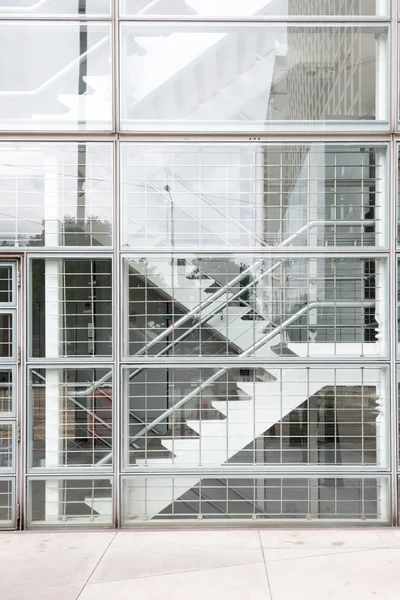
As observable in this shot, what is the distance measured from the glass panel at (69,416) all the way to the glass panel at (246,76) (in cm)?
262

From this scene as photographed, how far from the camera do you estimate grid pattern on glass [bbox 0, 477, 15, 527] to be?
4.98m

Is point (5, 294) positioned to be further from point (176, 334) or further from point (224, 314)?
point (224, 314)

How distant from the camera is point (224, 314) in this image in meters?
5.04

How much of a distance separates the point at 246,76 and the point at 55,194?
91.1 inches

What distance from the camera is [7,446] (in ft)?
16.5

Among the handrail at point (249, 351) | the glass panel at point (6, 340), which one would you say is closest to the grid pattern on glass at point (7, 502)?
the handrail at point (249, 351)

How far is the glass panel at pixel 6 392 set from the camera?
5.04 metres

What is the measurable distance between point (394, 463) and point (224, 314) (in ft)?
7.54

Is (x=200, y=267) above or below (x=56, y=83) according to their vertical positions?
below

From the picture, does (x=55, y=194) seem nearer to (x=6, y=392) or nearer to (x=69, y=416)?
(x=6, y=392)

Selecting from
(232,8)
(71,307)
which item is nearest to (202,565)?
(71,307)

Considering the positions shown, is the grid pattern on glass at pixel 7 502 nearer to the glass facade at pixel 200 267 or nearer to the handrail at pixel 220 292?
the glass facade at pixel 200 267

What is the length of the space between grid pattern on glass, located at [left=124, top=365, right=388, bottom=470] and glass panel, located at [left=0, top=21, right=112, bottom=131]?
269cm

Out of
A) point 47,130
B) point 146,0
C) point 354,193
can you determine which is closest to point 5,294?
point 47,130
